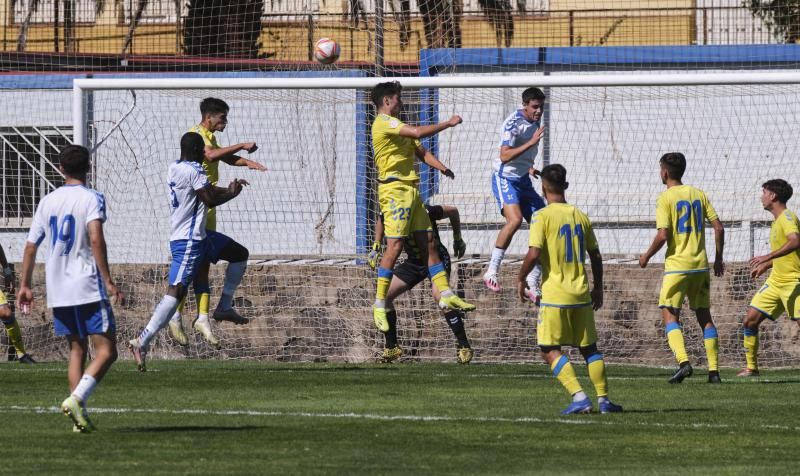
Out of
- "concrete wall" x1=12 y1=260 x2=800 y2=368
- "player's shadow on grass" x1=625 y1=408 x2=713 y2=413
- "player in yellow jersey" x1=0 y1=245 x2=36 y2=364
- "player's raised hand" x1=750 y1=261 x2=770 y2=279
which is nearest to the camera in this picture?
"player's shadow on grass" x1=625 y1=408 x2=713 y2=413

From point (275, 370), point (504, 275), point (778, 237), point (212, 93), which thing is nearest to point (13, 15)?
point (212, 93)

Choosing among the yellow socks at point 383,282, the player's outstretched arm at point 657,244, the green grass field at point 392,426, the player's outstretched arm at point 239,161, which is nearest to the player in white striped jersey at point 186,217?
the green grass field at point 392,426

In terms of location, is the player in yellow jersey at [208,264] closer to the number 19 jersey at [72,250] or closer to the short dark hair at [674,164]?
the short dark hair at [674,164]

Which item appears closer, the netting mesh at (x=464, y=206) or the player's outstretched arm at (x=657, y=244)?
the player's outstretched arm at (x=657, y=244)

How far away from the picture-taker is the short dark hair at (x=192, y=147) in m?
12.9

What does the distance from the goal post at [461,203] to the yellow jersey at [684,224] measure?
4.11 m

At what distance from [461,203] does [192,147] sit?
6.63 m

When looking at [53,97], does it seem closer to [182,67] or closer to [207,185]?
[182,67]

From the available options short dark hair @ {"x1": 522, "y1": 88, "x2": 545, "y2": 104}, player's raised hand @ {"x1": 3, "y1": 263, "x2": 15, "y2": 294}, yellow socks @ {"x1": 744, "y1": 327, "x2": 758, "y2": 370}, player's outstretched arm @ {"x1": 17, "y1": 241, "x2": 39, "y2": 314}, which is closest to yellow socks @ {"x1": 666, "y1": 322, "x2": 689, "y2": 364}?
yellow socks @ {"x1": 744, "y1": 327, "x2": 758, "y2": 370}

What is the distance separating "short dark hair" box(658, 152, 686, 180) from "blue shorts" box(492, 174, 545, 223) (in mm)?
2562

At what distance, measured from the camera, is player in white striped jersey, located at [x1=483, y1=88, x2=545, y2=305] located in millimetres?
15062

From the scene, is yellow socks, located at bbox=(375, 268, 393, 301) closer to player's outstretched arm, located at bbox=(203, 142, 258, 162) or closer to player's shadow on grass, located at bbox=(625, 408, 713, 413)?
player's outstretched arm, located at bbox=(203, 142, 258, 162)

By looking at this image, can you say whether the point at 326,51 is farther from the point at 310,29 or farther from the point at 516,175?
the point at 310,29

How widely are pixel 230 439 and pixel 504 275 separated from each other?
954 cm
